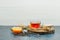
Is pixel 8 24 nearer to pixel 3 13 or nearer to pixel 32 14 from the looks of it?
pixel 3 13

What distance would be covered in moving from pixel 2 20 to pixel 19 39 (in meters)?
0.79

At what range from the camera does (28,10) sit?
217cm

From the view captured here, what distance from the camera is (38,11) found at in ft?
7.13

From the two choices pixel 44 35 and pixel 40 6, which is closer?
pixel 44 35

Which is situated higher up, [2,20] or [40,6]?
[40,6]

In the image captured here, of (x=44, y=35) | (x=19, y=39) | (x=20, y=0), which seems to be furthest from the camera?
(x=20, y=0)

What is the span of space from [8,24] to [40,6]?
50 cm

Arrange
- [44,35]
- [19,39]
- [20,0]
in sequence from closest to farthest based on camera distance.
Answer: [19,39]
[44,35]
[20,0]

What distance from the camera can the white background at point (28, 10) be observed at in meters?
2.16

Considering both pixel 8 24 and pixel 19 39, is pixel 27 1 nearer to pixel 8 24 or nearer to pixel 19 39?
pixel 8 24

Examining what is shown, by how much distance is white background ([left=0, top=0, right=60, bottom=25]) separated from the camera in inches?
85.2

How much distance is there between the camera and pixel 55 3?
218 cm

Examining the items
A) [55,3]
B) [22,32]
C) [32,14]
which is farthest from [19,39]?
[55,3]

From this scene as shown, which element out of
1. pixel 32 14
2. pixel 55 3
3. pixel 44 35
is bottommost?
pixel 44 35
